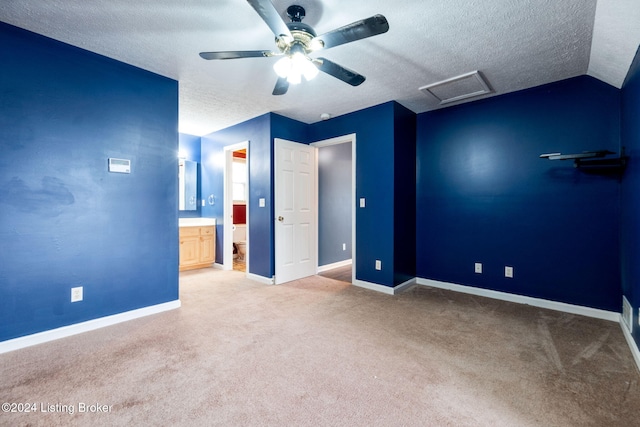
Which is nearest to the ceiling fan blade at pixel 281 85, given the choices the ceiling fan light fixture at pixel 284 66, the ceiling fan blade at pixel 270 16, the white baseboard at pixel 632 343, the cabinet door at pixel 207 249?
the ceiling fan light fixture at pixel 284 66

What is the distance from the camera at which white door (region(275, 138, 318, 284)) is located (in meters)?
4.19

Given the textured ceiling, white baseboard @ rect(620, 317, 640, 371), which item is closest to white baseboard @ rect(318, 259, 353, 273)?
the textured ceiling

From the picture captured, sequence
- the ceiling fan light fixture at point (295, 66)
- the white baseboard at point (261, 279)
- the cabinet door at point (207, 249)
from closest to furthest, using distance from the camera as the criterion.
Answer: the ceiling fan light fixture at point (295, 66) → the white baseboard at point (261, 279) → the cabinet door at point (207, 249)

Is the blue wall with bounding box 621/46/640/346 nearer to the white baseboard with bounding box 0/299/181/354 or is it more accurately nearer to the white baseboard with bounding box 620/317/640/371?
the white baseboard with bounding box 620/317/640/371

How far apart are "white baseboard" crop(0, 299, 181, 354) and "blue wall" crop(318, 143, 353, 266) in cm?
262

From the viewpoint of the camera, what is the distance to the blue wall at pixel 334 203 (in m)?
5.13

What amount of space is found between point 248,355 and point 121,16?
2.69 m

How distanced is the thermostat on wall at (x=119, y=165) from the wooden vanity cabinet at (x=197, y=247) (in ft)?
6.90

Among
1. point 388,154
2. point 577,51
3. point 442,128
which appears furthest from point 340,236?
point 577,51

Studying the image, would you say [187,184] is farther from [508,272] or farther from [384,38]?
[508,272]

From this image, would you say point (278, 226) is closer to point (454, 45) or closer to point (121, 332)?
point (121, 332)

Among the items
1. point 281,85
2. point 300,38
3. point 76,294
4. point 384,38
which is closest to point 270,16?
point 300,38

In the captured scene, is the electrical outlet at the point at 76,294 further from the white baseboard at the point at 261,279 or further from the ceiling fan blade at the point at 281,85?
the ceiling fan blade at the point at 281,85

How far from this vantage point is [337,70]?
2.17 metres
